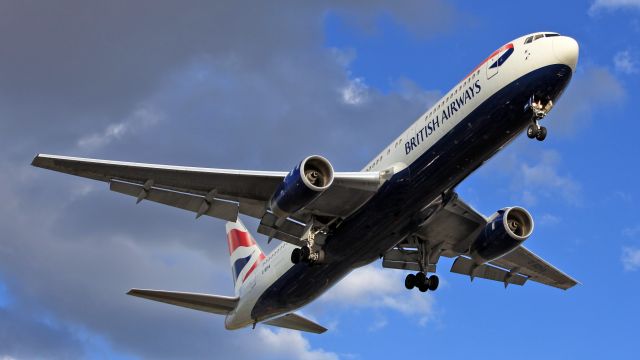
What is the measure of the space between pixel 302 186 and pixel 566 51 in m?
9.51

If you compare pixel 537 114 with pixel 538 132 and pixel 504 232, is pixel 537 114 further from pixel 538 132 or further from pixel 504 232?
pixel 504 232

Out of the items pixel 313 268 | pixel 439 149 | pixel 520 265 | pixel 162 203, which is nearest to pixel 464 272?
pixel 520 265

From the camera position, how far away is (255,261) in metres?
41.9

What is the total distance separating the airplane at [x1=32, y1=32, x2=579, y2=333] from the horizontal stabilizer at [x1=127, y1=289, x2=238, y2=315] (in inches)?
3.3

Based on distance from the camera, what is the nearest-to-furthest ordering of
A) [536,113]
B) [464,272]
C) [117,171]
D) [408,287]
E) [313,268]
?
[536,113], [117,171], [313,268], [408,287], [464,272]

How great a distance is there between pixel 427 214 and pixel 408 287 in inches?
225

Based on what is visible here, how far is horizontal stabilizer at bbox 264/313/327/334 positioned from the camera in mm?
40987

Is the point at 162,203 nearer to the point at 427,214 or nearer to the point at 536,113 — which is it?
the point at 427,214

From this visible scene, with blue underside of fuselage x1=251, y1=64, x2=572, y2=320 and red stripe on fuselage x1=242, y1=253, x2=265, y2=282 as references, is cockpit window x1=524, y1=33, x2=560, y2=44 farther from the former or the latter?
red stripe on fuselage x1=242, y1=253, x2=265, y2=282

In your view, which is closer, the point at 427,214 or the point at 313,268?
the point at 427,214

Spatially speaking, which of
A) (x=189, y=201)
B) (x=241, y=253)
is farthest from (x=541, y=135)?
(x=241, y=253)

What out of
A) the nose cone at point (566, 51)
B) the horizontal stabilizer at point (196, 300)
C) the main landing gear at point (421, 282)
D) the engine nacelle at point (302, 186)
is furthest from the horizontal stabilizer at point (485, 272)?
the nose cone at point (566, 51)

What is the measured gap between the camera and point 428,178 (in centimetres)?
3000

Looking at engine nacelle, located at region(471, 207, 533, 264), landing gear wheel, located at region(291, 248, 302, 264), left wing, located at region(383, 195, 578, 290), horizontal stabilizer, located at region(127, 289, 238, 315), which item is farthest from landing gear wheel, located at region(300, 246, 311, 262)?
engine nacelle, located at region(471, 207, 533, 264)
